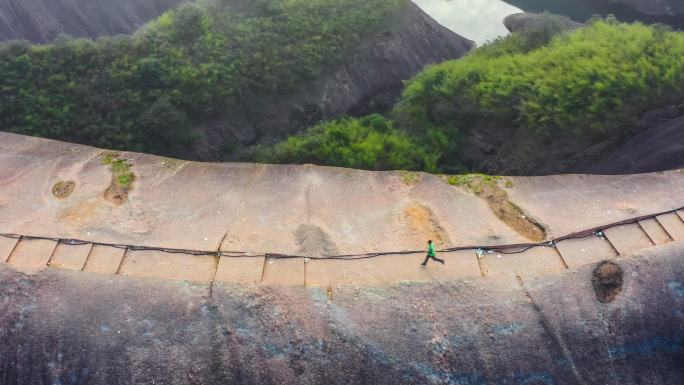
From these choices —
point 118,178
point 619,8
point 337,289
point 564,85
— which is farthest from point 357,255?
point 619,8

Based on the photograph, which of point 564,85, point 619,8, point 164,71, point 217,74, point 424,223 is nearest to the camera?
point 424,223

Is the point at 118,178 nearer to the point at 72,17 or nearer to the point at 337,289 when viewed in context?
the point at 337,289

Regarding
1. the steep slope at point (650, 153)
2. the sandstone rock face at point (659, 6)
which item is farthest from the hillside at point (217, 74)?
the sandstone rock face at point (659, 6)

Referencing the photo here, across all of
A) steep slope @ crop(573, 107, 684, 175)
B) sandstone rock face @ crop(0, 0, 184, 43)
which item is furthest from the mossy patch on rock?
sandstone rock face @ crop(0, 0, 184, 43)

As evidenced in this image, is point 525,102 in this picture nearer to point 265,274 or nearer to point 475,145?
point 475,145

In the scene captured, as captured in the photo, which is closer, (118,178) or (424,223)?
(424,223)

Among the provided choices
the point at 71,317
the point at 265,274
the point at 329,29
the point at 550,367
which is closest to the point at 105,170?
the point at 71,317

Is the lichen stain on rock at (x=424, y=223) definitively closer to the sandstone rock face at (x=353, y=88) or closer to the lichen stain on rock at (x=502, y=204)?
the lichen stain on rock at (x=502, y=204)
